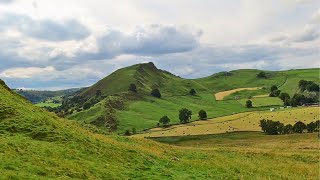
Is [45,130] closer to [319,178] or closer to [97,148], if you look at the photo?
[97,148]

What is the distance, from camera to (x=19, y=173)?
2217cm

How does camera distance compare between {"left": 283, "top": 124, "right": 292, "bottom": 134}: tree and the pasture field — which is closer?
{"left": 283, "top": 124, "right": 292, "bottom": 134}: tree

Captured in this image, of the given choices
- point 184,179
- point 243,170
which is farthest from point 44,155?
point 243,170

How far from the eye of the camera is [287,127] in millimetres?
136500

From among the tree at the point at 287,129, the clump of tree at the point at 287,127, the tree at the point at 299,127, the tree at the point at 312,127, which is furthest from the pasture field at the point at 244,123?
the tree at the point at 312,127

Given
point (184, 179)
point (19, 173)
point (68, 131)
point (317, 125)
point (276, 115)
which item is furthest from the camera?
point (276, 115)

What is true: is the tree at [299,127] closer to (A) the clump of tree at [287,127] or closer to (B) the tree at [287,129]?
(A) the clump of tree at [287,127]

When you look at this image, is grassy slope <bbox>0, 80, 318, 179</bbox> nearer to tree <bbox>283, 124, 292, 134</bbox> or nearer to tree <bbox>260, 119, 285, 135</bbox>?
tree <bbox>260, 119, 285, 135</bbox>

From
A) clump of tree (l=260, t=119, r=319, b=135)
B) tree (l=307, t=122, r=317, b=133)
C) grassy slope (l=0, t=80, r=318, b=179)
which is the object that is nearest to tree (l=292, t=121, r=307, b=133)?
clump of tree (l=260, t=119, r=319, b=135)

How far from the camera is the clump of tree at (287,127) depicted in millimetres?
132875

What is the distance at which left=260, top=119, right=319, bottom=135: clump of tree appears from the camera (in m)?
133

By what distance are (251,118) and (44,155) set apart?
150022 millimetres

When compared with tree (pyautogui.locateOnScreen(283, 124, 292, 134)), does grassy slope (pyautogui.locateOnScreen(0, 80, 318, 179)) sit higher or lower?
higher

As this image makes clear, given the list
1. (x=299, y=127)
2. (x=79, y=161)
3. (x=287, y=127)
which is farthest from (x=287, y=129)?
(x=79, y=161)
